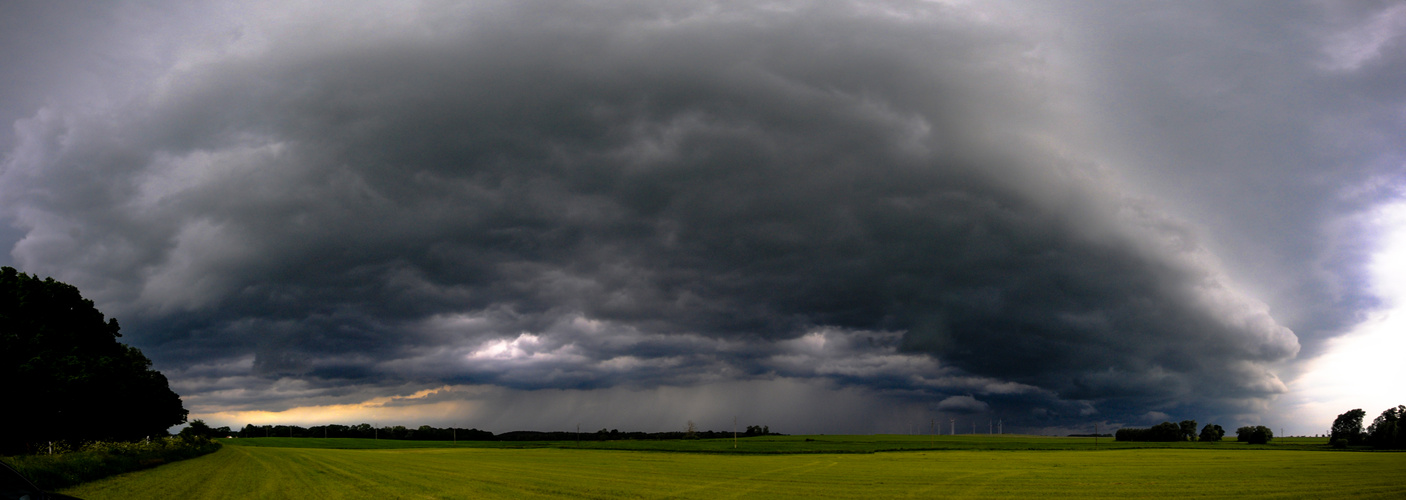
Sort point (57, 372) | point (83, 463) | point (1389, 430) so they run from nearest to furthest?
point (83, 463), point (57, 372), point (1389, 430)

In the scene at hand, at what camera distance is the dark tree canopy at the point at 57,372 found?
5850cm

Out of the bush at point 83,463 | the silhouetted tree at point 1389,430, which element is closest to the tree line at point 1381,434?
the silhouetted tree at point 1389,430

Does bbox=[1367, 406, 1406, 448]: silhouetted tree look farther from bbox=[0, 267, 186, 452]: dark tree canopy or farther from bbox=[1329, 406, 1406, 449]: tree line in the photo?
bbox=[0, 267, 186, 452]: dark tree canopy

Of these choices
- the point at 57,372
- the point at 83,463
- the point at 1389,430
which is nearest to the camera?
the point at 83,463

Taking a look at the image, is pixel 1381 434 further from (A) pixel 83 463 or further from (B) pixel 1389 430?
(A) pixel 83 463

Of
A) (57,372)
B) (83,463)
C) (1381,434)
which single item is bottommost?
(1381,434)

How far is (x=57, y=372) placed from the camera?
204 feet

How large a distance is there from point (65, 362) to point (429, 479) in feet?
137

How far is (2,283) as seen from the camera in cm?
6975

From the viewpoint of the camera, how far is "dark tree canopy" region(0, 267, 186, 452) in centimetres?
5850

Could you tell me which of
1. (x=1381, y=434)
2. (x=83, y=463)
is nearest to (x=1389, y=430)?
(x=1381, y=434)

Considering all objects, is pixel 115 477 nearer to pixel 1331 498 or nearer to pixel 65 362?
pixel 65 362

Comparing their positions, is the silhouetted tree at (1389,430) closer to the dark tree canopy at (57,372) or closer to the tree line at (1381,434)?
the tree line at (1381,434)

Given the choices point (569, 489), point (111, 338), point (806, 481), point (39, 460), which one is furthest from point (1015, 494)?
point (111, 338)
